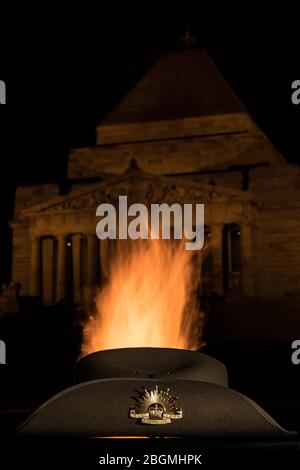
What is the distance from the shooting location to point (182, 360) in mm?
10695

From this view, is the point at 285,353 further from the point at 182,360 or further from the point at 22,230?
the point at 22,230

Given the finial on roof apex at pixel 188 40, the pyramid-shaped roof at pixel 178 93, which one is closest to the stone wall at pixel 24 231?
the pyramid-shaped roof at pixel 178 93

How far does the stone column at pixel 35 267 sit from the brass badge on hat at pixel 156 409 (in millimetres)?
45725

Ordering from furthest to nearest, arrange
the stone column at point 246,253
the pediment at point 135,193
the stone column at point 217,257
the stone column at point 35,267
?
the stone column at point 35,267
the pediment at point 135,193
the stone column at point 217,257
the stone column at point 246,253

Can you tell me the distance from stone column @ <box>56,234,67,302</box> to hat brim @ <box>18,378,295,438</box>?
44.0m

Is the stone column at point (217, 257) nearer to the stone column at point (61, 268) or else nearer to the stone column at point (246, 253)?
the stone column at point (246, 253)

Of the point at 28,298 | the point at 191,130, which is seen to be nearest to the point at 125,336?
the point at 28,298

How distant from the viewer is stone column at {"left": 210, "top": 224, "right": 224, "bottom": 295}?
166ft

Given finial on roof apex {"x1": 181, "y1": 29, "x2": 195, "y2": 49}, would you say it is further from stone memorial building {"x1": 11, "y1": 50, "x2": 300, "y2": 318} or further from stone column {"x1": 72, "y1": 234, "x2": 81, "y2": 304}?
stone column {"x1": 72, "y1": 234, "x2": 81, "y2": 304}

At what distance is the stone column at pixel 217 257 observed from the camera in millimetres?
50469

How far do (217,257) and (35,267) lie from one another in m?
11.0

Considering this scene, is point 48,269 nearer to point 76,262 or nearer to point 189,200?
point 76,262

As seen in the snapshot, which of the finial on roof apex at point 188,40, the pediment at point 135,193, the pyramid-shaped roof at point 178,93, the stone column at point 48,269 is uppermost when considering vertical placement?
the finial on roof apex at point 188,40

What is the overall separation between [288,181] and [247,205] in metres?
3.65
